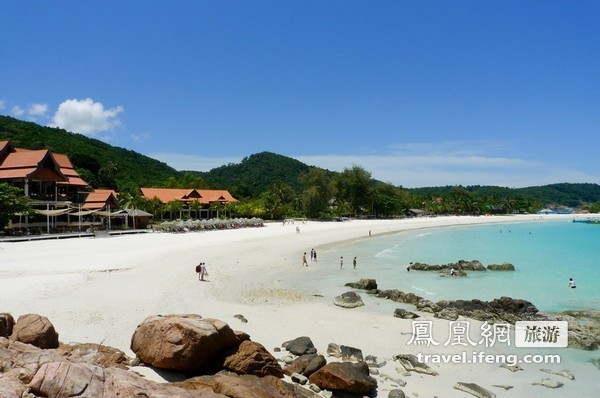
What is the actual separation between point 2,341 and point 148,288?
10.5 m

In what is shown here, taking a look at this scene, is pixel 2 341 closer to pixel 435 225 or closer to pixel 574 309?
pixel 574 309

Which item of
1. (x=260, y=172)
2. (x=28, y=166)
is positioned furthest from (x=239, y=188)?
(x=28, y=166)

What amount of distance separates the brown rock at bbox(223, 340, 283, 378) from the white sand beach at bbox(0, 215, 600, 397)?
2838mm

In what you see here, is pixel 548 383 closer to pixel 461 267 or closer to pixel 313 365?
pixel 313 365

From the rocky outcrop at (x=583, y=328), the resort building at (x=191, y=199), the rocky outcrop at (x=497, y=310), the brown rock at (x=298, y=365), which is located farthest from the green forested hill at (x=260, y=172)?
the brown rock at (x=298, y=365)

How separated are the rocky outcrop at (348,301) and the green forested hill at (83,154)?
2623 inches

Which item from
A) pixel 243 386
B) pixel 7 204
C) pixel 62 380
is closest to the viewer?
pixel 62 380

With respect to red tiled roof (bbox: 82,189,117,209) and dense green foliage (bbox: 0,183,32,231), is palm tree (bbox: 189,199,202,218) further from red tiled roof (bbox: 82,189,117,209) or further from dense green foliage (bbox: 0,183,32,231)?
dense green foliage (bbox: 0,183,32,231)

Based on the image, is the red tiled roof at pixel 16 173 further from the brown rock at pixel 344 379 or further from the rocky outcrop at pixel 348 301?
the brown rock at pixel 344 379

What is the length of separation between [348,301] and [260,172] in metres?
139

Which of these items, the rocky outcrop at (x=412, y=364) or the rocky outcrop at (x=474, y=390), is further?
the rocky outcrop at (x=412, y=364)

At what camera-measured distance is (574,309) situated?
1869 centimetres

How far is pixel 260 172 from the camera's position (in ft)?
509

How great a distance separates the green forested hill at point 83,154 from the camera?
74.9m
